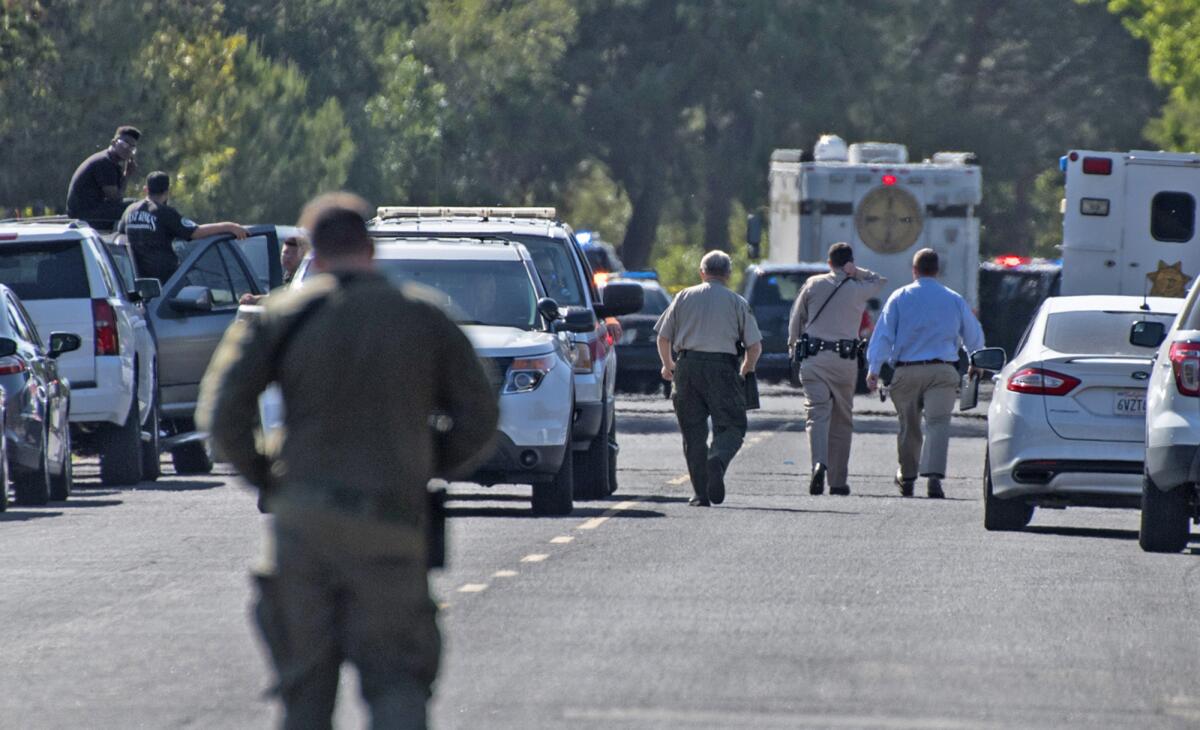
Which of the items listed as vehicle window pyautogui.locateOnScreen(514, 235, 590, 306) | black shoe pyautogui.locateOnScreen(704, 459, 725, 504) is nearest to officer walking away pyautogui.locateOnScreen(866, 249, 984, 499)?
black shoe pyautogui.locateOnScreen(704, 459, 725, 504)

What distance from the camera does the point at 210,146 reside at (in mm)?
44938

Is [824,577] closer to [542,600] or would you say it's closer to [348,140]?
[542,600]

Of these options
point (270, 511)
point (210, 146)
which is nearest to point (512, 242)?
point (270, 511)

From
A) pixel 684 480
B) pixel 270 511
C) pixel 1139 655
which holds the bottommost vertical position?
pixel 684 480

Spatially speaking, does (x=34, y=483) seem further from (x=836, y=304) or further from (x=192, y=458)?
(x=836, y=304)

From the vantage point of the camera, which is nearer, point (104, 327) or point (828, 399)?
point (828, 399)

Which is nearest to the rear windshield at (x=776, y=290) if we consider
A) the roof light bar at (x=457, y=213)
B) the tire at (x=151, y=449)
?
the roof light bar at (x=457, y=213)

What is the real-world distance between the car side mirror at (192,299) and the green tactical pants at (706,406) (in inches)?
188

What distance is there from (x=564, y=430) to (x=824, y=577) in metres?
3.71

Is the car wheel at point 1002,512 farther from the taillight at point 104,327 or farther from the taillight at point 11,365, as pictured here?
the taillight at point 104,327

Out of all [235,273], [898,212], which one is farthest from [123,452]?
[898,212]

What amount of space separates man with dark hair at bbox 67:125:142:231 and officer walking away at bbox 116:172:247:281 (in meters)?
0.79

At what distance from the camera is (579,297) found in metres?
19.0

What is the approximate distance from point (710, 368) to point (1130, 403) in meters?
3.27
